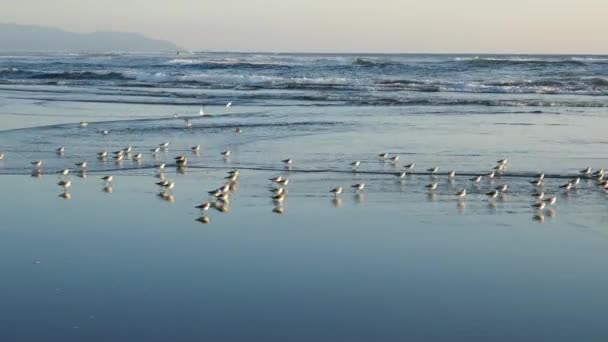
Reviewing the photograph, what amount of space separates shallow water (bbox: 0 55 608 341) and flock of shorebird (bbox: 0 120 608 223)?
139mm

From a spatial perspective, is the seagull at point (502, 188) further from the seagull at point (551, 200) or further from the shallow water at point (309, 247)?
the seagull at point (551, 200)

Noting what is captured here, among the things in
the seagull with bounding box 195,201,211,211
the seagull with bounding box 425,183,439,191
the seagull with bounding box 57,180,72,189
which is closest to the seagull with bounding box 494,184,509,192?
the seagull with bounding box 425,183,439,191

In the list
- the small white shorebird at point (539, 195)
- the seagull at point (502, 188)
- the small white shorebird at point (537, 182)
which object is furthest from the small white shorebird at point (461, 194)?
the small white shorebird at point (537, 182)

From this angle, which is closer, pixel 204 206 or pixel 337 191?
pixel 204 206

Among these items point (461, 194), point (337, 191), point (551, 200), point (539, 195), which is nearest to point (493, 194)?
point (461, 194)

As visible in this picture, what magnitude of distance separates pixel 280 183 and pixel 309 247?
4531mm

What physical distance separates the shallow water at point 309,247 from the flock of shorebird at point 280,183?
0.14 m

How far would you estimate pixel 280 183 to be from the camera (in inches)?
594

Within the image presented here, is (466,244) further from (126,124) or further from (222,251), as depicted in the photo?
(126,124)

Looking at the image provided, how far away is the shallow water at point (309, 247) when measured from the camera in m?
8.05

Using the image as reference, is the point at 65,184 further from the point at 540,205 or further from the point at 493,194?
the point at 540,205

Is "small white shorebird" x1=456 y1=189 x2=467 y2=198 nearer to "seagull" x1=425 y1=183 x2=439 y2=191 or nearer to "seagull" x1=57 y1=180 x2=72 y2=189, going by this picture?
"seagull" x1=425 y1=183 x2=439 y2=191

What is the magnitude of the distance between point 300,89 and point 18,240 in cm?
3090

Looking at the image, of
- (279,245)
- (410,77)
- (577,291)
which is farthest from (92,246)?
(410,77)
